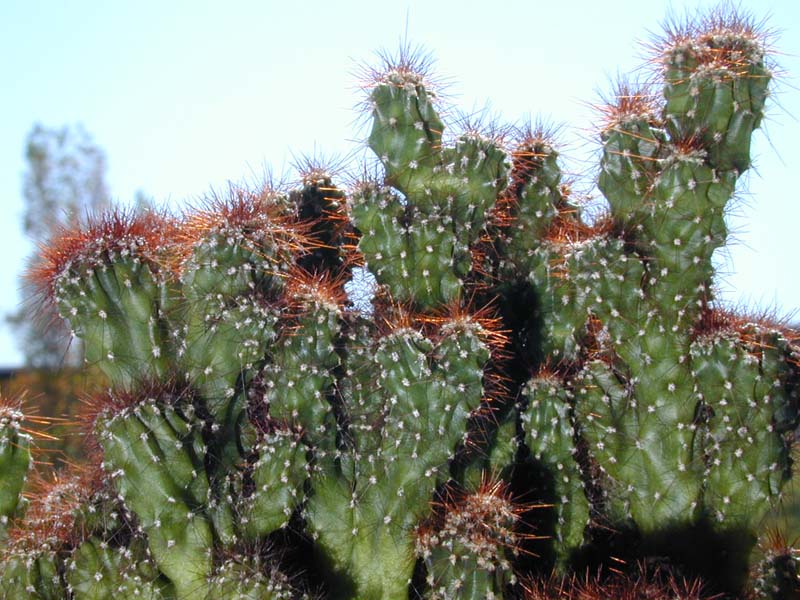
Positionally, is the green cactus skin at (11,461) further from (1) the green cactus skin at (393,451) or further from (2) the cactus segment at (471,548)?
(2) the cactus segment at (471,548)

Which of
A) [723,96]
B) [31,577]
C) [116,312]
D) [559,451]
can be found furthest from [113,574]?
[723,96]

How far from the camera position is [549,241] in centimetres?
518

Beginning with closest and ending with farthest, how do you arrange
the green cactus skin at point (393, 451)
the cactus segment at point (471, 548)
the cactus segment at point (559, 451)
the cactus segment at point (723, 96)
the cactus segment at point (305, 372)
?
the cactus segment at point (471, 548)
the green cactus skin at point (393, 451)
the cactus segment at point (305, 372)
the cactus segment at point (723, 96)
the cactus segment at point (559, 451)

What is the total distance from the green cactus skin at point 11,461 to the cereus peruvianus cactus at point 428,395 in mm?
11

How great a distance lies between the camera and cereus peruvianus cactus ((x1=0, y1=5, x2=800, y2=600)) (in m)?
4.39

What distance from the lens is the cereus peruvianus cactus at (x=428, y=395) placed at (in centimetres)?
439

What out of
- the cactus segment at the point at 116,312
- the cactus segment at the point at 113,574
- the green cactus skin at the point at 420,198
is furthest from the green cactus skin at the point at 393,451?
the cactus segment at the point at 116,312

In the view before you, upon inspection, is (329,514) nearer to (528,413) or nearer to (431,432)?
(431,432)

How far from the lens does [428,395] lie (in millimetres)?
4367

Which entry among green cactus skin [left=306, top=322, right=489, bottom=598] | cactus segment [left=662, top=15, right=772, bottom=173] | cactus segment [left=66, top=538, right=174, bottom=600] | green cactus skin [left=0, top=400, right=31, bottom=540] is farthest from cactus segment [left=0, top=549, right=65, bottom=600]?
cactus segment [left=662, top=15, right=772, bottom=173]

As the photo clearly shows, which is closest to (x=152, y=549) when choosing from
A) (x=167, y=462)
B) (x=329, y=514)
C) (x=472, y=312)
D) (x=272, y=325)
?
(x=167, y=462)

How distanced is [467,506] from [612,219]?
61.1 inches

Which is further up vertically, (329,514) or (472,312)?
(472,312)

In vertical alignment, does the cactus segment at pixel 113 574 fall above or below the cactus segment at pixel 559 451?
below
